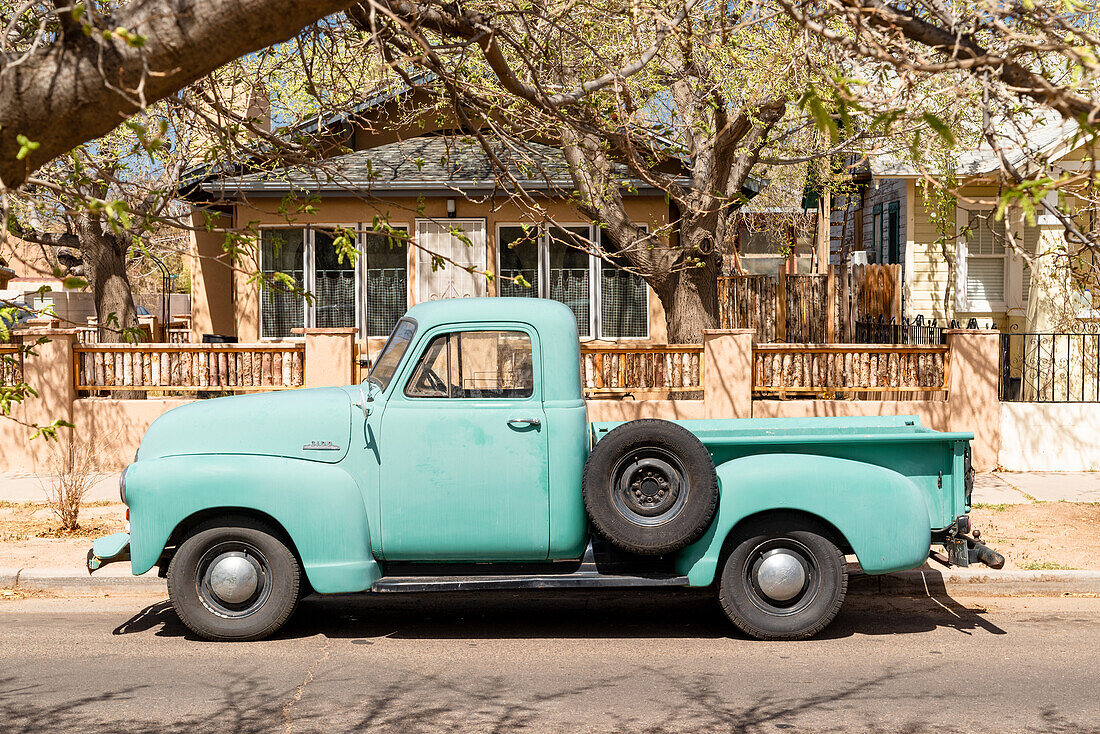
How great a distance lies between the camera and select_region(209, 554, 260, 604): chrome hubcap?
6883 millimetres

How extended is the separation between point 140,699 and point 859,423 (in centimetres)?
477

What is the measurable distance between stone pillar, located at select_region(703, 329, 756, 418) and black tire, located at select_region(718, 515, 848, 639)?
6441 mm

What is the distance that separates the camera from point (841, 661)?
6.64 m

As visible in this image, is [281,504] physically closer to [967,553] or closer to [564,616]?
[564,616]

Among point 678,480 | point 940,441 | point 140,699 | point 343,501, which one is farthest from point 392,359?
point 940,441

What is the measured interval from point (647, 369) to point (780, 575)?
22.3ft

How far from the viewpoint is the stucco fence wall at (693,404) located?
43.4 ft

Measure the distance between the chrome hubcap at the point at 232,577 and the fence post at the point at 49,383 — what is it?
25.1 feet

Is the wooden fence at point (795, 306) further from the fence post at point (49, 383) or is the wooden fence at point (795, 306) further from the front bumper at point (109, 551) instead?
the front bumper at point (109, 551)

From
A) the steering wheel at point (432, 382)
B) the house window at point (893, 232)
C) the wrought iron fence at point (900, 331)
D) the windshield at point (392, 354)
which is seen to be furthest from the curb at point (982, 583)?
the house window at point (893, 232)

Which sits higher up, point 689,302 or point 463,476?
point 689,302

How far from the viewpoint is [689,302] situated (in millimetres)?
14438

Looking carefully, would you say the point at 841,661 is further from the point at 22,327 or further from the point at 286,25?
the point at 22,327

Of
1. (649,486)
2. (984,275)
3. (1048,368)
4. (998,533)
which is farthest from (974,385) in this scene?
(649,486)
